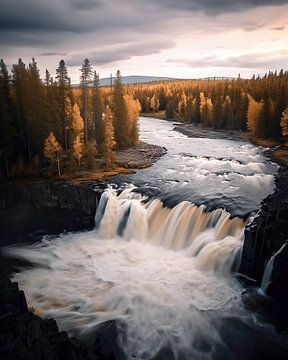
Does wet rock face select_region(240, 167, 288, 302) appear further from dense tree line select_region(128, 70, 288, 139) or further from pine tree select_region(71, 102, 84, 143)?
dense tree line select_region(128, 70, 288, 139)

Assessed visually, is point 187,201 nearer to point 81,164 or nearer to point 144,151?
point 81,164

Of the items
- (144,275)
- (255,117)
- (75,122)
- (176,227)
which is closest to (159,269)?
(144,275)

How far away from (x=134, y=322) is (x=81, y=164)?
2820 centimetres

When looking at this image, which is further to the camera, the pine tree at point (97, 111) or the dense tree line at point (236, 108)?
the dense tree line at point (236, 108)

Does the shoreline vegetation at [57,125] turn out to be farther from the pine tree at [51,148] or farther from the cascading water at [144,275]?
the cascading water at [144,275]

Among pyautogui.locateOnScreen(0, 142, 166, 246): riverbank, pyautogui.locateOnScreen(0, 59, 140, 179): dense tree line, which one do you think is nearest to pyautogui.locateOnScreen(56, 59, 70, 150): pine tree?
pyautogui.locateOnScreen(0, 59, 140, 179): dense tree line

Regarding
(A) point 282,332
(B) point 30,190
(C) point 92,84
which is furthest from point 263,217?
(C) point 92,84

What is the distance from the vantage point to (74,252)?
29047mm

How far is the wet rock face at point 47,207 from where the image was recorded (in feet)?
114

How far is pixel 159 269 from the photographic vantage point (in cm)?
2505

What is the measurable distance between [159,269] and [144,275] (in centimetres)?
142

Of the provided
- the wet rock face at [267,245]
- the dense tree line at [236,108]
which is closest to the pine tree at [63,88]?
the wet rock face at [267,245]

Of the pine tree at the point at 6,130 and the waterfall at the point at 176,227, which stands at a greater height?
the pine tree at the point at 6,130

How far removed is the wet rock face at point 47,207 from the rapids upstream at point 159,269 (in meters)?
1.77
